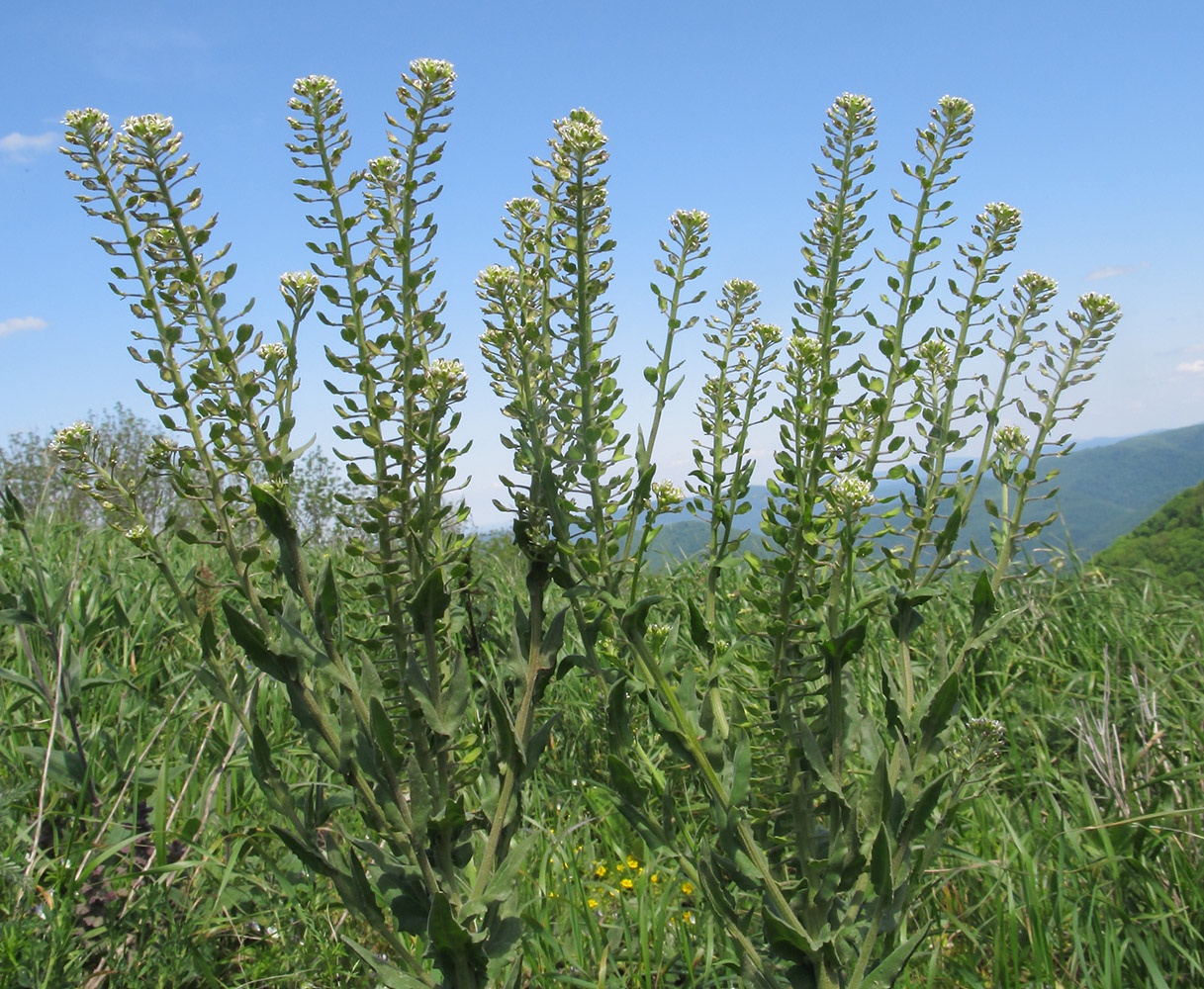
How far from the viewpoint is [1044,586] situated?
5.92 metres

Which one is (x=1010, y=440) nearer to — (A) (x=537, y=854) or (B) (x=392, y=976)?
(B) (x=392, y=976)

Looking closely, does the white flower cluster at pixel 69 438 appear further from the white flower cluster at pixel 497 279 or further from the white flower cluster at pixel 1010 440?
the white flower cluster at pixel 1010 440

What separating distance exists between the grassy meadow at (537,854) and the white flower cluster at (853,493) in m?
0.36

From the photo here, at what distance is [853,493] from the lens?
1570 millimetres

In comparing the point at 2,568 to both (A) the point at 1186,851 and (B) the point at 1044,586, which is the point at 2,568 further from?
(B) the point at 1044,586

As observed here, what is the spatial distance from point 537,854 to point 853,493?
2168 mm

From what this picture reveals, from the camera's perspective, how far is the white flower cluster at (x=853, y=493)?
1565mm

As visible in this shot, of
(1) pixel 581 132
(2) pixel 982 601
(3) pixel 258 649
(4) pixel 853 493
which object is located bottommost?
(2) pixel 982 601

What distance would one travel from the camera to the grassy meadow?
238 cm

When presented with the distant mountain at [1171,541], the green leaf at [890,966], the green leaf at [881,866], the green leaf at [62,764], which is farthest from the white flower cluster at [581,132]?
the distant mountain at [1171,541]

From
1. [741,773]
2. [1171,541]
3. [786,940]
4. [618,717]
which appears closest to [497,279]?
[618,717]

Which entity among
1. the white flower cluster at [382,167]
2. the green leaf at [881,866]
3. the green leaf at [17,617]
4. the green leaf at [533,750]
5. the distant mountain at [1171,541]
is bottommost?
the distant mountain at [1171,541]

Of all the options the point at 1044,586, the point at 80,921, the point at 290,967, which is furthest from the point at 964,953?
the point at 1044,586

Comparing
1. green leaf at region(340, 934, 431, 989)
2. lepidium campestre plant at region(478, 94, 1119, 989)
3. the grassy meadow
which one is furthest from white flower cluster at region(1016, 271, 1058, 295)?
green leaf at region(340, 934, 431, 989)
